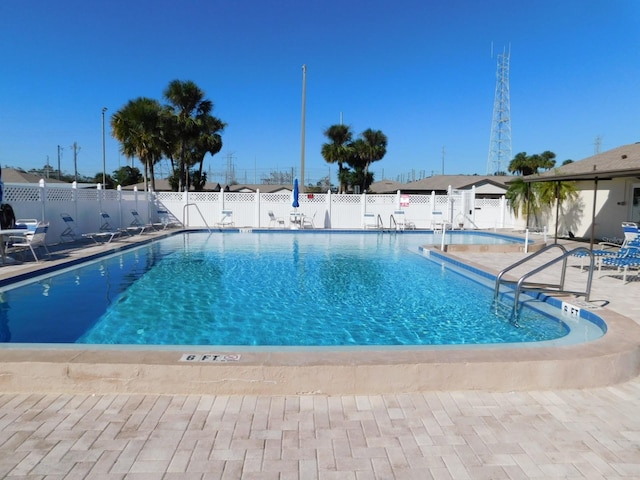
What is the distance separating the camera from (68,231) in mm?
12102

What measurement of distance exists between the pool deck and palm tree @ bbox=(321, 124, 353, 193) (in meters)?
38.3

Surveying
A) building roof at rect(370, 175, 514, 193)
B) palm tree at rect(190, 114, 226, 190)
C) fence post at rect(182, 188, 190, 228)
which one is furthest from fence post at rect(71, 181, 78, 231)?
building roof at rect(370, 175, 514, 193)

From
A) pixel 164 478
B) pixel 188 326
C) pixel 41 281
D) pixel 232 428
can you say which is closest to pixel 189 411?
pixel 232 428

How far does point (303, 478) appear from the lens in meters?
2.06

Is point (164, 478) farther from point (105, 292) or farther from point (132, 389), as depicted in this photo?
point (105, 292)

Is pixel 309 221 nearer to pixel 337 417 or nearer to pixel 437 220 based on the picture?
pixel 437 220

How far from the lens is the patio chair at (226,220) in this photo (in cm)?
1943

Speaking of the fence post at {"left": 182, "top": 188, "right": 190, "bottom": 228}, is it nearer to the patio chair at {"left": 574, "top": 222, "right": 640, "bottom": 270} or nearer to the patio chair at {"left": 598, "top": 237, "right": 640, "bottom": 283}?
the patio chair at {"left": 574, "top": 222, "right": 640, "bottom": 270}

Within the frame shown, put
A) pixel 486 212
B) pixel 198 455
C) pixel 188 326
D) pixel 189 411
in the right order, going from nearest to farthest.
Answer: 1. pixel 198 455
2. pixel 189 411
3. pixel 188 326
4. pixel 486 212

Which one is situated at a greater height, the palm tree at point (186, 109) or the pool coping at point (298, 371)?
the palm tree at point (186, 109)

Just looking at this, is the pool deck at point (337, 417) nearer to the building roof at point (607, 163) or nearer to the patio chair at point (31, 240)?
the patio chair at point (31, 240)

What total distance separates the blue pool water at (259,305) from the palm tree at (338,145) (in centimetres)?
3175

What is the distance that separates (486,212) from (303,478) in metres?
20.8

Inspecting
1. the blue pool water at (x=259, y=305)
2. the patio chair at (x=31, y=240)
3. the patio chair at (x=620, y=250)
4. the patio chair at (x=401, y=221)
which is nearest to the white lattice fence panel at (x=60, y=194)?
the patio chair at (x=31, y=240)
